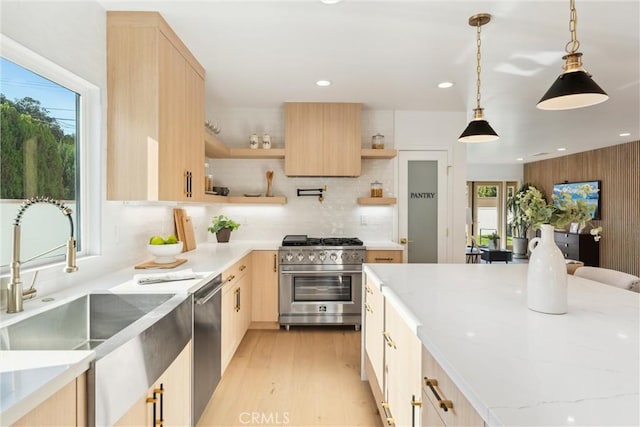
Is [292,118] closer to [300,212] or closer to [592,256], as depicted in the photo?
[300,212]

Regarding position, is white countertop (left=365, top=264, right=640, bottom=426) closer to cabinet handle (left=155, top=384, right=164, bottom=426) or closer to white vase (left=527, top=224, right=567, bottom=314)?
white vase (left=527, top=224, right=567, bottom=314)

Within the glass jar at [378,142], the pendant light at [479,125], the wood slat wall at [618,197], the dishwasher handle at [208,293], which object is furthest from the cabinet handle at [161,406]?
the wood slat wall at [618,197]

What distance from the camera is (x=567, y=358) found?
0.93 meters

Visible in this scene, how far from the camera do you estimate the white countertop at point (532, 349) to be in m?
0.70

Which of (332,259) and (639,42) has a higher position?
(639,42)

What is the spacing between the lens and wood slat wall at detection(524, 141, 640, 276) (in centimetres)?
638

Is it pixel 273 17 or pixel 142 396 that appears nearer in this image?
pixel 142 396

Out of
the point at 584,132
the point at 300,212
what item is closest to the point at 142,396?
the point at 300,212

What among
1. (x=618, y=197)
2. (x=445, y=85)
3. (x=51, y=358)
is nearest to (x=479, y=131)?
(x=445, y=85)

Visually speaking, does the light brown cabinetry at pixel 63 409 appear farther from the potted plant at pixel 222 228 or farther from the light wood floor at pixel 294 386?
the potted plant at pixel 222 228

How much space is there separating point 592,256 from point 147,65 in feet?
28.0

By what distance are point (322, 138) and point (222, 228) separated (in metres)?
1.51

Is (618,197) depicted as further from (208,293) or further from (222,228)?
(208,293)

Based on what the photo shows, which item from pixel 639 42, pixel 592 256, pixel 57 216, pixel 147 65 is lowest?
pixel 592 256
